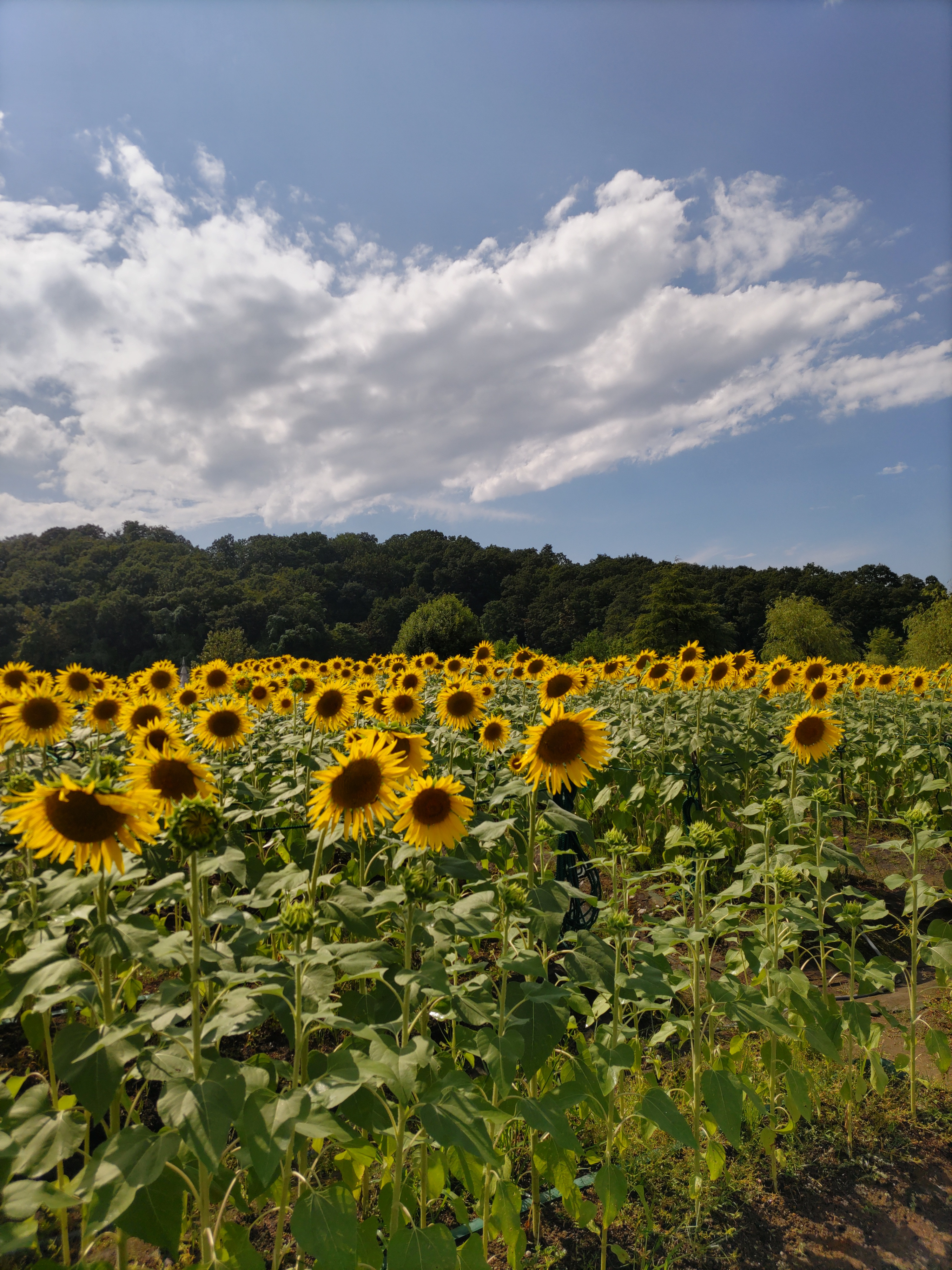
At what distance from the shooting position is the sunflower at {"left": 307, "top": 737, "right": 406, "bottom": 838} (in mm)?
2467

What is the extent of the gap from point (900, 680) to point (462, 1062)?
38.7 ft

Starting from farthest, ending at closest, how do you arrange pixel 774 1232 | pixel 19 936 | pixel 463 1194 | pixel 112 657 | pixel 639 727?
pixel 112 657 < pixel 639 727 < pixel 19 936 < pixel 463 1194 < pixel 774 1232

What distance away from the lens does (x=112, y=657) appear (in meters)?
55.8

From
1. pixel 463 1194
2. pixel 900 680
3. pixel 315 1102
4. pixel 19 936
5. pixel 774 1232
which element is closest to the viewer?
pixel 315 1102

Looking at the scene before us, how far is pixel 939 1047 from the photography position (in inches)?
126

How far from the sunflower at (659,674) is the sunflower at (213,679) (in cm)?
491

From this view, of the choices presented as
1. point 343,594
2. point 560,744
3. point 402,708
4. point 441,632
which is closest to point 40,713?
point 402,708

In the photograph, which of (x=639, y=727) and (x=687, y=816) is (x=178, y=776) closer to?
(x=687, y=816)

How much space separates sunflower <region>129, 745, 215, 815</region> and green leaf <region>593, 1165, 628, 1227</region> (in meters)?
1.98

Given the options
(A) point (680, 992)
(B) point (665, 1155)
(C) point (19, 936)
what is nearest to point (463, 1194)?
(B) point (665, 1155)

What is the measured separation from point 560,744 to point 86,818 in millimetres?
1868

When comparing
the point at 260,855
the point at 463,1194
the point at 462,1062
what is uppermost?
Answer: the point at 260,855

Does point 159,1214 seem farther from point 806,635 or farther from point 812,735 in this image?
point 806,635

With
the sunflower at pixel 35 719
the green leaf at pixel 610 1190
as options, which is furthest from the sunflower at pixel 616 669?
the green leaf at pixel 610 1190
